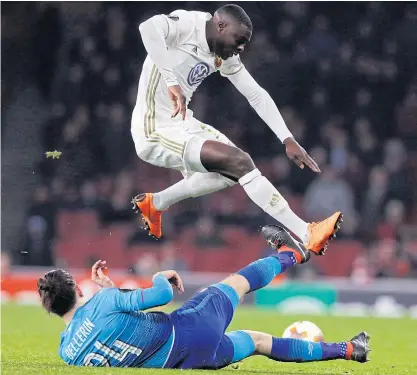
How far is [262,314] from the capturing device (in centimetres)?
1655

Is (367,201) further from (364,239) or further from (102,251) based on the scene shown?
(102,251)

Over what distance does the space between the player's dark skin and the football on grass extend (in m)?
1.62

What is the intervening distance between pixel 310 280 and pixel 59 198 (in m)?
4.66

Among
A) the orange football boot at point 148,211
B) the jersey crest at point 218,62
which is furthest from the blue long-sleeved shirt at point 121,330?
the jersey crest at point 218,62

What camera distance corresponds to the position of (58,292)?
25.5ft

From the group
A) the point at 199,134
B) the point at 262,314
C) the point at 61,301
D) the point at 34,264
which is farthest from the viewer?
the point at 34,264

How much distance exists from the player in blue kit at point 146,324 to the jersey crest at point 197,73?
183 cm

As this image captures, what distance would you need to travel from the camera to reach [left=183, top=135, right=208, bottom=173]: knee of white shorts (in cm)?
862

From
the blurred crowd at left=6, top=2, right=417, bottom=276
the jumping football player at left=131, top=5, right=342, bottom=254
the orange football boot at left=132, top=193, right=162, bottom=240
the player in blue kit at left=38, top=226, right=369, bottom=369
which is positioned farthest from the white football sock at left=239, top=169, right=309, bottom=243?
the blurred crowd at left=6, top=2, right=417, bottom=276

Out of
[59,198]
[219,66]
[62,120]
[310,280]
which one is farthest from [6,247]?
[219,66]

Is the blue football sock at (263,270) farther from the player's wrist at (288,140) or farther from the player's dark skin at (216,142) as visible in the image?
the player's wrist at (288,140)

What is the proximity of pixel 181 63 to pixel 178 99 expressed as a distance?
851 millimetres

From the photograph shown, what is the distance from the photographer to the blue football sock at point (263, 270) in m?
8.27

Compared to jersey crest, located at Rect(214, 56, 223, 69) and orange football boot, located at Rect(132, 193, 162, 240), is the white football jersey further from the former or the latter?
orange football boot, located at Rect(132, 193, 162, 240)
